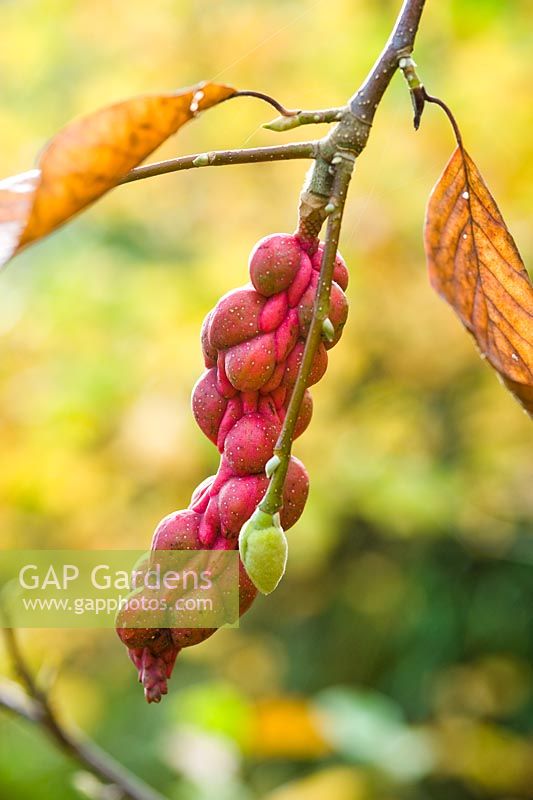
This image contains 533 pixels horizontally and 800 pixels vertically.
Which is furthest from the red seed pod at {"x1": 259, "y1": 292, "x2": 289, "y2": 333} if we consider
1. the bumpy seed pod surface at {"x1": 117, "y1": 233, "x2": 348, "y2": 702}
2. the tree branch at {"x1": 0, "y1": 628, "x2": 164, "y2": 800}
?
the tree branch at {"x1": 0, "y1": 628, "x2": 164, "y2": 800}

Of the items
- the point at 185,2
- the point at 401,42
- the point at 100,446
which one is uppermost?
the point at 185,2

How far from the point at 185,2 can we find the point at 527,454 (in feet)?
4.78

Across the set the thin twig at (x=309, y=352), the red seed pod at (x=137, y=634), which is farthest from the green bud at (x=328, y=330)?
the red seed pod at (x=137, y=634)

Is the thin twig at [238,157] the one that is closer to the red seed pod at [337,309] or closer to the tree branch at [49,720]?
the red seed pod at [337,309]

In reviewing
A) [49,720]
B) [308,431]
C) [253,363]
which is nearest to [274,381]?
[253,363]

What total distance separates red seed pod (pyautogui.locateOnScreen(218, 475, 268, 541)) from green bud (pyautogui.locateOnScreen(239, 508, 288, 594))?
21 mm

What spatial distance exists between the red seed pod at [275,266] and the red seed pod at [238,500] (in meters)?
0.08

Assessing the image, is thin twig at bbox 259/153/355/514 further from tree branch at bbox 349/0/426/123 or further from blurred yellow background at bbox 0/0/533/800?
blurred yellow background at bbox 0/0/533/800

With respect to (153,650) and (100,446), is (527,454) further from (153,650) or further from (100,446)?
(153,650)

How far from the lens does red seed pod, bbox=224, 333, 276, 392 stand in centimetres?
38

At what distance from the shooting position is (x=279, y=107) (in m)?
0.40

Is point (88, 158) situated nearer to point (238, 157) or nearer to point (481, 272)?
point (238, 157)

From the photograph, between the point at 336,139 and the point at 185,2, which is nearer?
the point at 336,139

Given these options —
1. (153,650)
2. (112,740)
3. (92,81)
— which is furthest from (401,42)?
(112,740)
